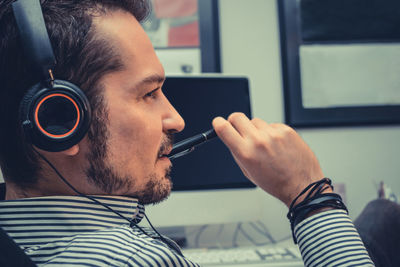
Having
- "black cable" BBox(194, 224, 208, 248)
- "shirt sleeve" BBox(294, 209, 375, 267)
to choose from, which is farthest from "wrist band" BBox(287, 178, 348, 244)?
Answer: "black cable" BBox(194, 224, 208, 248)

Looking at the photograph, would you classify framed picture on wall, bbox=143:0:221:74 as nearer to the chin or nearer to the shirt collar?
the chin

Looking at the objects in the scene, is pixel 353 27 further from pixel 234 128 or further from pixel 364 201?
pixel 234 128

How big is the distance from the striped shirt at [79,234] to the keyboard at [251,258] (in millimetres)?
390

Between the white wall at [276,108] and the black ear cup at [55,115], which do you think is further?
the white wall at [276,108]

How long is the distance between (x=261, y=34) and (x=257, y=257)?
36.6 inches

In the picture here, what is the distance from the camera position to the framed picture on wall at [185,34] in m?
1.43

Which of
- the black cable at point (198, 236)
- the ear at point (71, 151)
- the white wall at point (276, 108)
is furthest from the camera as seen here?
the white wall at point (276, 108)

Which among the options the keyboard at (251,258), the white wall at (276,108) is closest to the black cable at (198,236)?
the keyboard at (251,258)

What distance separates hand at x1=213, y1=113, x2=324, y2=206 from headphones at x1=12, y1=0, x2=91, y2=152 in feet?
0.77

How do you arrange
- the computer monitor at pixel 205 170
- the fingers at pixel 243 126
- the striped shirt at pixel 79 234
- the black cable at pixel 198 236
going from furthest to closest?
the black cable at pixel 198 236 → the computer monitor at pixel 205 170 → the fingers at pixel 243 126 → the striped shirt at pixel 79 234

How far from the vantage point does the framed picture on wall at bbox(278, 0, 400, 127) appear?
1.45m

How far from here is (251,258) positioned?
0.89 meters

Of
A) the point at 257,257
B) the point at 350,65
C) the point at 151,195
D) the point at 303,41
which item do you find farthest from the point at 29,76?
the point at 350,65

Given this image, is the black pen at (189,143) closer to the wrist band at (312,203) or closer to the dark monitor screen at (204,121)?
the wrist band at (312,203)
